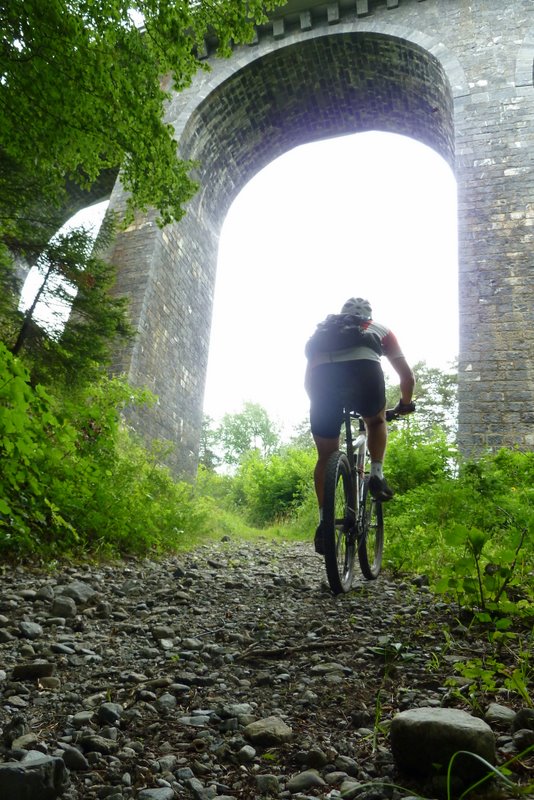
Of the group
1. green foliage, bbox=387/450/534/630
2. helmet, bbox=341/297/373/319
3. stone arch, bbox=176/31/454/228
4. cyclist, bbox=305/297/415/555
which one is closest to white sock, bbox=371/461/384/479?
cyclist, bbox=305/297/415/555

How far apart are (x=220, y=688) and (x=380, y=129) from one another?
15812mm

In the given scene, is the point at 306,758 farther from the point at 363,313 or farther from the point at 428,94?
the point at 428,94

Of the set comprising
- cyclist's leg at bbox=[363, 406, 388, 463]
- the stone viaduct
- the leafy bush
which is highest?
the stone viaduct

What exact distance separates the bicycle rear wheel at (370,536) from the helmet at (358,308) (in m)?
1.13

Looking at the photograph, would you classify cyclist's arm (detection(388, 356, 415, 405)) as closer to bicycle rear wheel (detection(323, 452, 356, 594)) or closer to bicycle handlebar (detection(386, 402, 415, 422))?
bicycle handlebar (detection(386, 402, 415, 422))

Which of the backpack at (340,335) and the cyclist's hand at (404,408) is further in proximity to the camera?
the cyclist's hand at (404,408)

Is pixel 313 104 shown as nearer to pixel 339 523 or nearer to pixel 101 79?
pixel 101 79

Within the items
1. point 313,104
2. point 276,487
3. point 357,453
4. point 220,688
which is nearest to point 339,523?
point 357,453

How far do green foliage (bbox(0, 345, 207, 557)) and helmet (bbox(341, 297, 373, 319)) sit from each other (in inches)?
72.5

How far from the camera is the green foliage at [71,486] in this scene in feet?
9.27

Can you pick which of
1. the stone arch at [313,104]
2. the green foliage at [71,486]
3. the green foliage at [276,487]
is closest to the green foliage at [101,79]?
the green foliage at [71,486]

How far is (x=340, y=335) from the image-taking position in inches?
123

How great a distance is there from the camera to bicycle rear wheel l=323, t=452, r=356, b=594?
3.04 meters

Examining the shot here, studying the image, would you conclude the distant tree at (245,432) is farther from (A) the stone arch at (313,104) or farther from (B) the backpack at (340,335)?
(B) the backpack at (340,335)
